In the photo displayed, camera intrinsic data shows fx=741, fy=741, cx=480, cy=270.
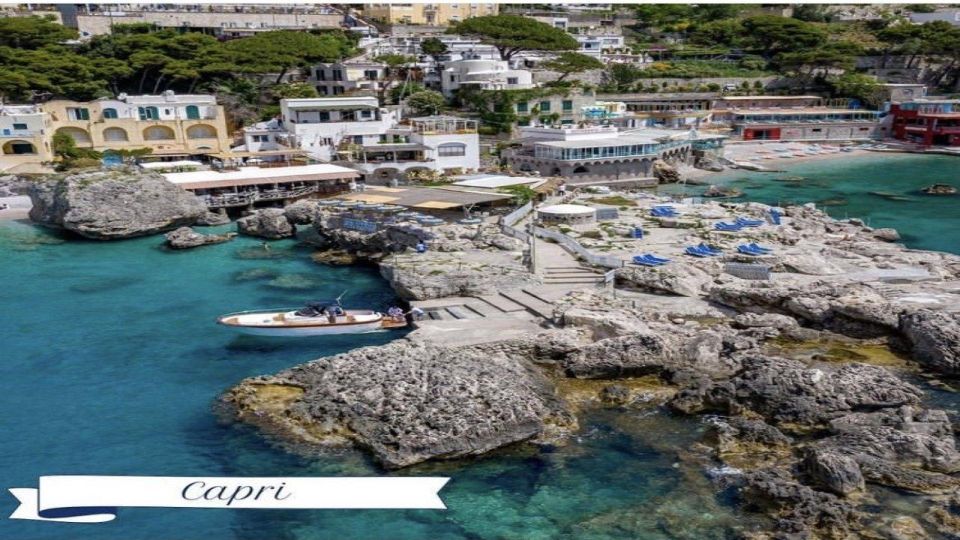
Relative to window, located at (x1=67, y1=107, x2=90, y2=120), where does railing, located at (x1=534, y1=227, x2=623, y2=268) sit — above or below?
below

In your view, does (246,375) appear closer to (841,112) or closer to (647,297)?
(647,297)

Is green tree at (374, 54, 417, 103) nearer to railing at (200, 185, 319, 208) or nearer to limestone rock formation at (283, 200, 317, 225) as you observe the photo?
railing at (200, 185, 319, 208)

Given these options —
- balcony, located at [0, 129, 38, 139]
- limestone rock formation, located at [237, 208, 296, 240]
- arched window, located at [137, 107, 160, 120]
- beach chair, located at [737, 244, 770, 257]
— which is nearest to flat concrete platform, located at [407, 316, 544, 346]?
beach chair, located at [737, 244, 770, 257]

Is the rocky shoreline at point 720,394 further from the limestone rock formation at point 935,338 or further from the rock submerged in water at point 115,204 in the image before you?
the rock submerged in water at point 115,204

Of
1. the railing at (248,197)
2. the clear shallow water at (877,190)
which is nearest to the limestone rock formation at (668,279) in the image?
the clear shallow water at (877,190)

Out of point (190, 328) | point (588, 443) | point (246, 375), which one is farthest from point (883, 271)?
point (190, 328)

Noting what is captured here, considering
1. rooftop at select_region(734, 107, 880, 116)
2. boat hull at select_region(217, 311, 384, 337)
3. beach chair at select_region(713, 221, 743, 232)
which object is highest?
rooftop at select_region(734, 107, 880, 116)

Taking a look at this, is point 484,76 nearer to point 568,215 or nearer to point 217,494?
point 568,215

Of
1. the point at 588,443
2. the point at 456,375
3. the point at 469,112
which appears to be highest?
the point at 469,112
